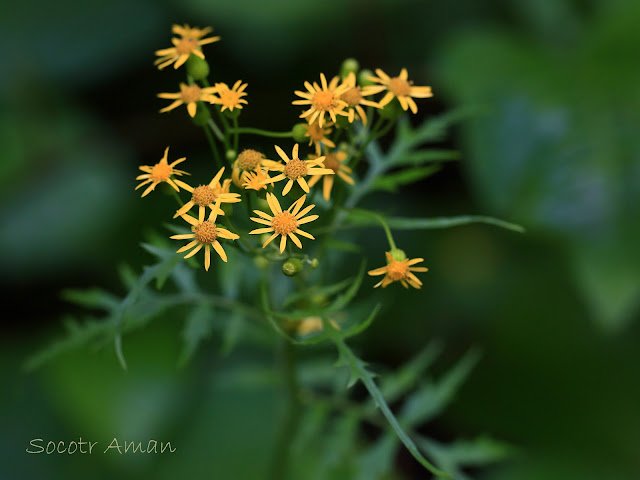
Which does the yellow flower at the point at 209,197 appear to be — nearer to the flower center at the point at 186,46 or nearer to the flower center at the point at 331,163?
the flower center at the point at 331,163

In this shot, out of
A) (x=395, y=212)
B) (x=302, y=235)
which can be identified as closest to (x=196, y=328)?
(x=302, y=235)

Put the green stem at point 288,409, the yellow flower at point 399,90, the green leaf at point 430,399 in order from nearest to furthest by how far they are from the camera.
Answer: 1. the yellow flower at point 399,90
2. the green stem at point 288,409
3. the green leaf at point 430,399

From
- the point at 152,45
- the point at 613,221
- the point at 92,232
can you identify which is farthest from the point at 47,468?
the point at 613,221

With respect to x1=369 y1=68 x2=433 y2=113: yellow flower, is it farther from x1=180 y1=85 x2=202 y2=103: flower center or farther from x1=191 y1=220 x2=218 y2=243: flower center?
x1=191 y1=220 x2=218 y2=243: flower center

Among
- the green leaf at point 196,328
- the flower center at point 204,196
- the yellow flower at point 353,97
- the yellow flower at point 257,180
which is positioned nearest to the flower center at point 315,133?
the yellow flower at point 353,97

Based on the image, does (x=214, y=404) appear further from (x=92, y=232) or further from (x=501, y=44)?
(x=501, y=44)

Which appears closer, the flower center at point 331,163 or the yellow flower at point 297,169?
the yellow flower at point 297,169

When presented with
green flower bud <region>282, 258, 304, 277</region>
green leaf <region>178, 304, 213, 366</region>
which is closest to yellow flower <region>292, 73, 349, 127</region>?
green flower bud <region>282, 258, 304, 277</region>
